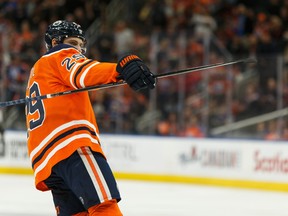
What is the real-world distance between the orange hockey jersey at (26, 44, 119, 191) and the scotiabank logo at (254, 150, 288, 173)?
4.51 m

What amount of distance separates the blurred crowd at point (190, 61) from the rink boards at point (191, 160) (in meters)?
0.12

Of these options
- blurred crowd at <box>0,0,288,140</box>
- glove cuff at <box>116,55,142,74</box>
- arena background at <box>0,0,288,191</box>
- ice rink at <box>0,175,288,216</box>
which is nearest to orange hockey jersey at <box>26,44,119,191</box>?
glove cuff at <box>116,55,142,74</box>

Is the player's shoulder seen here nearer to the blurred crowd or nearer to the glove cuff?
the glove cuff

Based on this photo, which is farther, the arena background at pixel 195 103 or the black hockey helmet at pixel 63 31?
the arena background at pixel 195 103

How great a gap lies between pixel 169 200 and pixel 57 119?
3.32 metres

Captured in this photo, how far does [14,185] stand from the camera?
7199mm

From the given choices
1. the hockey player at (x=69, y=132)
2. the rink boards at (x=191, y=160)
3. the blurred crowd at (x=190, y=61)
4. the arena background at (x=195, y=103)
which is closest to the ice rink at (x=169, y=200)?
the rink boards at (x=191, y=160)

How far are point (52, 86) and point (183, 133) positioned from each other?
499cm

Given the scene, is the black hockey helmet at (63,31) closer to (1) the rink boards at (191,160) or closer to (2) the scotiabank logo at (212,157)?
(1) the rink boards at (191,160)

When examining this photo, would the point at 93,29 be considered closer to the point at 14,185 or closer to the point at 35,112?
the point at 14,185

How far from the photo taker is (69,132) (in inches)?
119

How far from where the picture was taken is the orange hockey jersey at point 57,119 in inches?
118

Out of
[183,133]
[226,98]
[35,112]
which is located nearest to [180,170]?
[183,133]

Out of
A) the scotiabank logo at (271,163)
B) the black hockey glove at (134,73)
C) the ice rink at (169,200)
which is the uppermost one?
the black hockey glove at (134,73)
